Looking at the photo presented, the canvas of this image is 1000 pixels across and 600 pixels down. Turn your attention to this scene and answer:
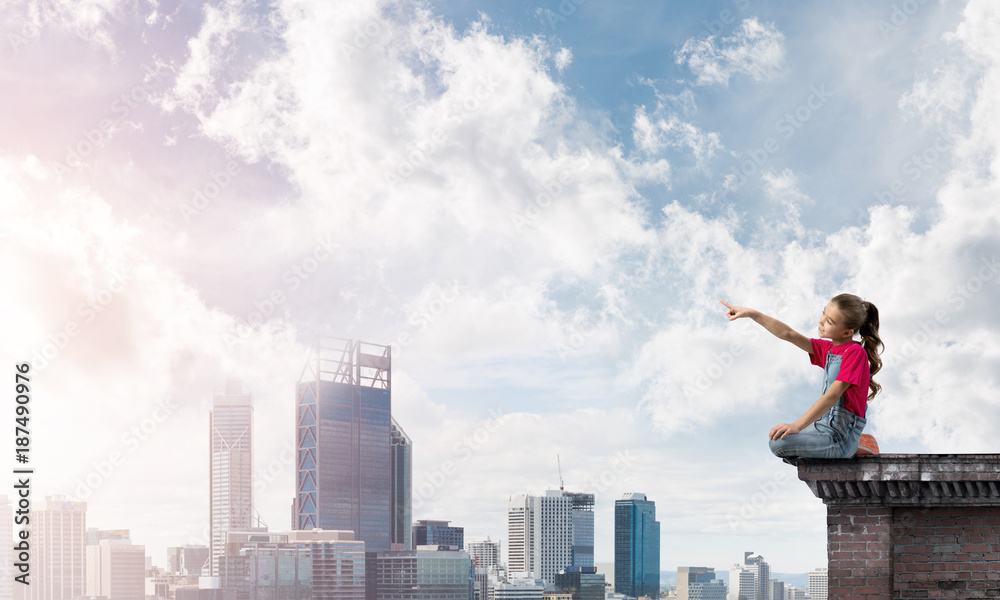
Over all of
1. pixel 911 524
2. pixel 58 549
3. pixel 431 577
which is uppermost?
pixel 911 524

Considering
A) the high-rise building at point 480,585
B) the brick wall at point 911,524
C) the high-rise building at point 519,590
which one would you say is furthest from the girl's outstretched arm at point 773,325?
the high-rise building at point 519,590

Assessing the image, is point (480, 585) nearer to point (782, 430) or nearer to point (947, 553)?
point (947, 553)

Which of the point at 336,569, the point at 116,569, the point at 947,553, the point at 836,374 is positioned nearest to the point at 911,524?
the point at 947,553

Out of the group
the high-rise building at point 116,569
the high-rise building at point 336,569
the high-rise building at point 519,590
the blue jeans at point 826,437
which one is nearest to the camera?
the blue jeans at point 826,437

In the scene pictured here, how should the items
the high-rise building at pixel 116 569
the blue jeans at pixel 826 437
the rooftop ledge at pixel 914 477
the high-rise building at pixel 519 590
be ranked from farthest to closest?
the high-rise building at pixel 519 590
the high-rise building at pixel 116 569
the rooftop ledge at pixel 914 477
the blue jeans at pixel 826 437

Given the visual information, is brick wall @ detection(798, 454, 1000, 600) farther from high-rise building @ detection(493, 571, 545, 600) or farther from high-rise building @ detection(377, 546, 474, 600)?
high-rise building @ detection(493, 571, 545, 600)

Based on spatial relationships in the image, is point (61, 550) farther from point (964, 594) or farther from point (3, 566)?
point (964, 594)

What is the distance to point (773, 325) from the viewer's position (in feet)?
22.2

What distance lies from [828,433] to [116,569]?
196518 mm

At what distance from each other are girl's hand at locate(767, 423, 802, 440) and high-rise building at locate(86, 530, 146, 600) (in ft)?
628

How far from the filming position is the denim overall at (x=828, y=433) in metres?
6.75

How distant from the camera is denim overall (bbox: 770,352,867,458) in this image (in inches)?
266

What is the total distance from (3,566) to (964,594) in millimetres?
159794

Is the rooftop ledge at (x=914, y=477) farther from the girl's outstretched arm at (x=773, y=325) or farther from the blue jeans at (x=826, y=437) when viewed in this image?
the girl's outstretched arm at (x=773, y=325)
